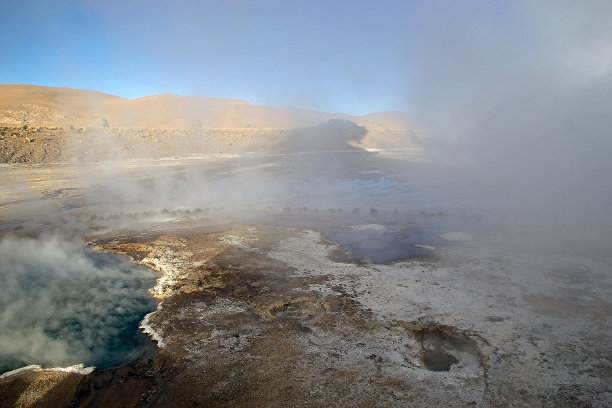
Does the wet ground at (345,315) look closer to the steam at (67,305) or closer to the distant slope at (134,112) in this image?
the steam at (67,305)

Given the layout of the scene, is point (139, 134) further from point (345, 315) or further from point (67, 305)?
point (345, 315)

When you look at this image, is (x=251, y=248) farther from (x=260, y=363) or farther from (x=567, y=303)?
(x=567, y=303)

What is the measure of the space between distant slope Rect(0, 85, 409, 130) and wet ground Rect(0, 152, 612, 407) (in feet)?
61.6

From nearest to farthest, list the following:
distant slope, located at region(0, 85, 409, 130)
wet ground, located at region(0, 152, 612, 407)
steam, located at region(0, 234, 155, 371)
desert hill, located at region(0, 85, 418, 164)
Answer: wet ground, located at region(0, 152, 612, 407), steam, located at region(0, 234, 155, 371), desert hill, located at region(0, 85, 418, 164), distant slope, located at region(0, 85, 409, 130)

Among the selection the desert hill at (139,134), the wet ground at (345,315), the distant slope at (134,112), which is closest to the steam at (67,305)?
the wet ground at (345,315)

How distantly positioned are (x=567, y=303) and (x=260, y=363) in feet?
8.61

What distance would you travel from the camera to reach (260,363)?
7.86 ft

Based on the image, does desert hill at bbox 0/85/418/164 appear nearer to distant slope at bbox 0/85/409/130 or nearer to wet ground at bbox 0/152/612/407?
distant slope at bbox 0/85/409/130

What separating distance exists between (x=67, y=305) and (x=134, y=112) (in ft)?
137

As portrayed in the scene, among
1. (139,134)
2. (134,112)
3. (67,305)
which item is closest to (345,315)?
(67,305)

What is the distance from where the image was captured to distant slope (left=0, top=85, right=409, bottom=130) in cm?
2392

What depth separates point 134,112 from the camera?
40.3 m

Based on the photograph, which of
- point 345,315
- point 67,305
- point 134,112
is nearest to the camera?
point 345,315

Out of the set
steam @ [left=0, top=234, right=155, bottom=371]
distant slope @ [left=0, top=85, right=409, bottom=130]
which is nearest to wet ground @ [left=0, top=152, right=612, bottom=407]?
steam @ [left=0, top=234, right=155, bottom=371]
